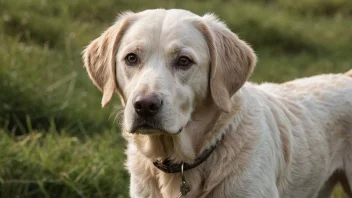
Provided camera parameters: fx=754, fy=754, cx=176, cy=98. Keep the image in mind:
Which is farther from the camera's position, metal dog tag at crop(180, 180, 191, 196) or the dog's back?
the dog's back

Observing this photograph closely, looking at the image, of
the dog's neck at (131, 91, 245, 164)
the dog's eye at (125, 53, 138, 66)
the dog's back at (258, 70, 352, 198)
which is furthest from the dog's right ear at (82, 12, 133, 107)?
the dog's back at (258, 70, 352, 198)

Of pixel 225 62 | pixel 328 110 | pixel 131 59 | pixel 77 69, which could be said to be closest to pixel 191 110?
pixel 225 62

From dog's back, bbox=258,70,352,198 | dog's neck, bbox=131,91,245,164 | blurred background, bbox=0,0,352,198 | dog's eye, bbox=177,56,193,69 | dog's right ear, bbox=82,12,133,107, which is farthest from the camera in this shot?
blurred background, bbox=0,0,352,198

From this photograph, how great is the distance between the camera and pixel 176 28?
185 inches

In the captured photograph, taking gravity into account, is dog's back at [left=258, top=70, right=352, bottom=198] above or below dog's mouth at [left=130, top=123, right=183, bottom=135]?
below

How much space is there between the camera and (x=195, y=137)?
16.0 ft

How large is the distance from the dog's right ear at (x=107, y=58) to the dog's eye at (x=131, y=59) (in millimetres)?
231

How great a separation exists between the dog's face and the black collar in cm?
25

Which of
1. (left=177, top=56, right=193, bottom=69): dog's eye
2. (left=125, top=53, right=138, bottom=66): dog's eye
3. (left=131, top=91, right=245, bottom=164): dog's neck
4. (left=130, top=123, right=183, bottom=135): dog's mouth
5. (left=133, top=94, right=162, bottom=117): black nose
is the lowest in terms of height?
(left=131, top=91, right=245, bottom=164): dog's neck

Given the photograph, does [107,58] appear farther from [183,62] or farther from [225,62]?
[225,62]

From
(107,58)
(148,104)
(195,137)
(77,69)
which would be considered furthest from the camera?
(77,69)

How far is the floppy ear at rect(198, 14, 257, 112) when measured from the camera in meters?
4.70

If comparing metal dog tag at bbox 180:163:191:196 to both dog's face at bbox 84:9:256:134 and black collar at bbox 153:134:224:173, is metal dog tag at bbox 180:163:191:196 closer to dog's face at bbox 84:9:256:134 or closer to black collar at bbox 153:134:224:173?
black collar at bbox 153:134:224:173

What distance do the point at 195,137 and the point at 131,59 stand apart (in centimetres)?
65
